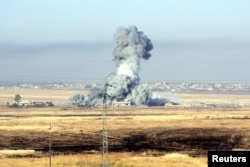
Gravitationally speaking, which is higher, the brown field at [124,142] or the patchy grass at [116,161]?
the brown field at [124,142]

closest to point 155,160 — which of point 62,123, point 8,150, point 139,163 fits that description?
point 139,163

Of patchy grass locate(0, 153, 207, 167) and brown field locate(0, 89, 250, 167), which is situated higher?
brown field locate(0, 89, 250, 167)

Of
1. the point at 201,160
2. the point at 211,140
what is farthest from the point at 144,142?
the point at 201,160

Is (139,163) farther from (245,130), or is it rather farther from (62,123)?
(62,123)

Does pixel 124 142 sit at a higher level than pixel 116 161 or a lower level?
higher

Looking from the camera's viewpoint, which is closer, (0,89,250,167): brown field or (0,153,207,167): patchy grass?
(0,153,207,167): patchy grass

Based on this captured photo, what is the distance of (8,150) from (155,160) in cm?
2726

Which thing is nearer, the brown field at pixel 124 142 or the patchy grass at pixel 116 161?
the patchy grass at pixel 116 161

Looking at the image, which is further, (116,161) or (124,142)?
(124,142)

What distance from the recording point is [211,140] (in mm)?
109500

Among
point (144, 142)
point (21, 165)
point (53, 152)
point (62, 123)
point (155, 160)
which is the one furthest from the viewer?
point (62, 123)

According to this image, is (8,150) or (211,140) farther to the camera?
(211,140)

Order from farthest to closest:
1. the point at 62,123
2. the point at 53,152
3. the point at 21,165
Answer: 1. the point at 62,123
2. the point at 53,152
3. the point at 21,165

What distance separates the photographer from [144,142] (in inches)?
4193
